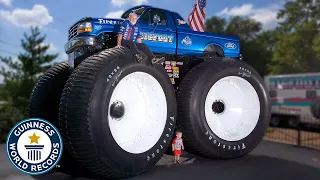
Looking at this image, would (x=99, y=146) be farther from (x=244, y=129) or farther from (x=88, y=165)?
(x=244, y=129)

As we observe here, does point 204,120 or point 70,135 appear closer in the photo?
point 70,135

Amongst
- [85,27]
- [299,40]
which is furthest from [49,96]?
[299,40]

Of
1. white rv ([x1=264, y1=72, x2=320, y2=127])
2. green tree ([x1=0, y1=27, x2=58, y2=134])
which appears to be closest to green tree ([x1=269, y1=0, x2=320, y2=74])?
white rv ([x1=264, y1=72, x2=320, y2=127])

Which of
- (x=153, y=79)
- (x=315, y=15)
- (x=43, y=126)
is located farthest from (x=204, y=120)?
(x=315, y=15)

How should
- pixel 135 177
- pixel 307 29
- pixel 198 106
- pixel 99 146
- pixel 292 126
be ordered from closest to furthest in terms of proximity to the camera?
pixel 99 146 < pixel 135 177 < pixel 198 106 < pixel 292 126 < pixel 307 29

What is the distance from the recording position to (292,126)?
20.6 meters

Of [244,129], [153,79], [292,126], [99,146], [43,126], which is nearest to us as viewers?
[43,126]

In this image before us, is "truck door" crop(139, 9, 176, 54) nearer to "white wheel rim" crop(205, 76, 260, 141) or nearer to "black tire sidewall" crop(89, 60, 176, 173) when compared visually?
"black tire sidewall" crop(89, 60, 176, 173)

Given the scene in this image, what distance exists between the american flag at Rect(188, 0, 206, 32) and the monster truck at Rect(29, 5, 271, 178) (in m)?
1.18

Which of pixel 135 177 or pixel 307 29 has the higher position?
pixel 307 29

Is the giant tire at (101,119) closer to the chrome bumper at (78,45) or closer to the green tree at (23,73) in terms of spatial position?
the chrome bumper at (78,45)

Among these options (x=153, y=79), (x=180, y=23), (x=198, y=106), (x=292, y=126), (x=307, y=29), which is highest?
(x=307, y=29)

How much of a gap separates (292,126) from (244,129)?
1574cm

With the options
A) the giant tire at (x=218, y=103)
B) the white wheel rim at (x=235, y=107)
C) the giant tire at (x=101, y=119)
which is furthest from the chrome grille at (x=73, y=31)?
the white wheel rim at (x=235, y=107)
